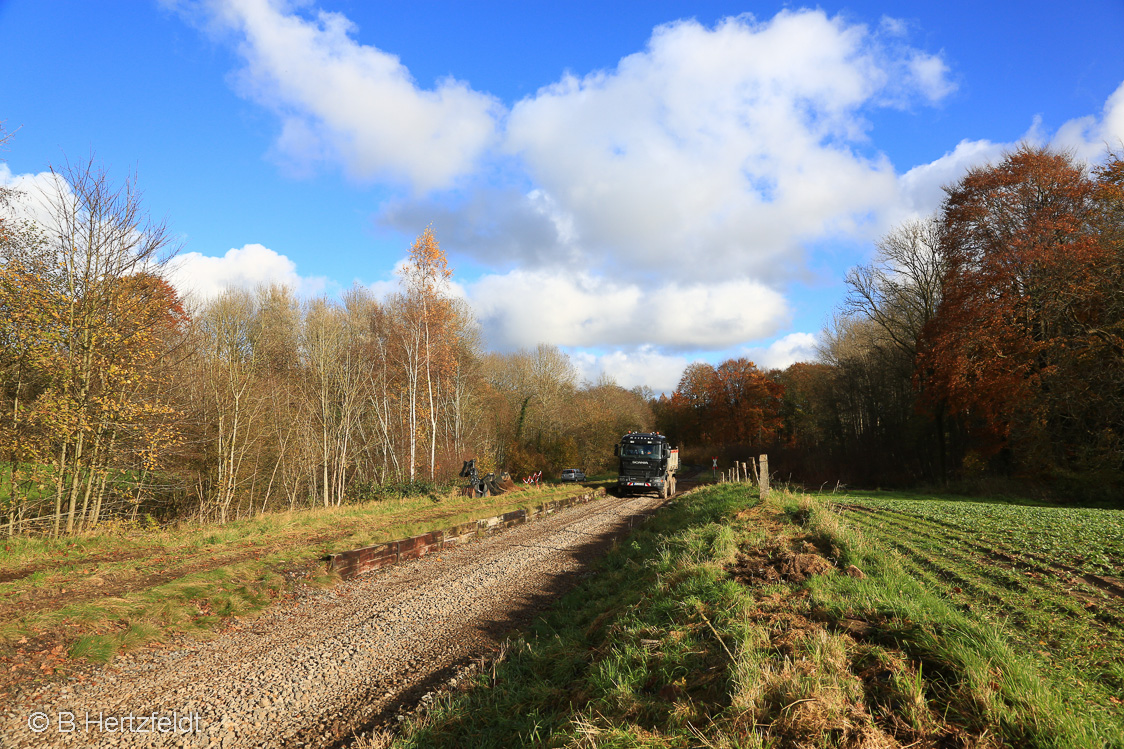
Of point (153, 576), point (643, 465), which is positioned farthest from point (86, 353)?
point (643, 465)

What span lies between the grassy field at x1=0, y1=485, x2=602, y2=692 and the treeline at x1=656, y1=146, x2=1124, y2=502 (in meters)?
20.7

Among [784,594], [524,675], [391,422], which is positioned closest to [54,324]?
[524,675]

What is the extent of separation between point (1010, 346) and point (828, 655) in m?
23.1

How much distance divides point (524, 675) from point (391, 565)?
17.9ft

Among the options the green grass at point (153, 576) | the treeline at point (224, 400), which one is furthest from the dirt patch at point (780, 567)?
the treeline at point (224, 400)

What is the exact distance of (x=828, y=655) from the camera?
3.32m

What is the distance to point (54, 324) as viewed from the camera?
940 cm

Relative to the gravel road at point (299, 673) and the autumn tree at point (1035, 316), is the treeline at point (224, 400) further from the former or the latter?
the autumn tree at point (1035, 316)

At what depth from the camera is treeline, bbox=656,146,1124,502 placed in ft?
53.9

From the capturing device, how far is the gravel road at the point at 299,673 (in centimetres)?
393

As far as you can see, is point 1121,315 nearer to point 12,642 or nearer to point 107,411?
point 12,642

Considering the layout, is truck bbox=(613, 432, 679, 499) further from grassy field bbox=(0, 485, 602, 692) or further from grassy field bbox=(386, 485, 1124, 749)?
grassy field bbox=(386, 485, 1124, 749)

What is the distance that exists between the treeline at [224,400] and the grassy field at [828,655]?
382 inches

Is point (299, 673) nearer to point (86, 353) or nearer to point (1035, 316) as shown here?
point (86, 353)
